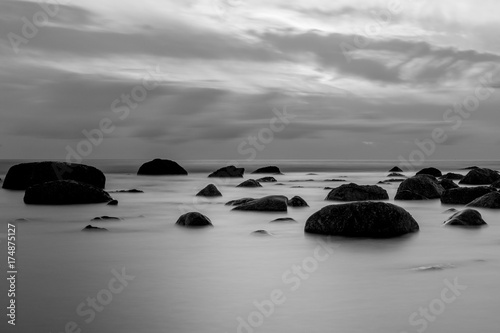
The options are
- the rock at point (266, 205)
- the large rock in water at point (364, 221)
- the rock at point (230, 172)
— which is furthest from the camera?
Answer: the rock at point (230, 172)

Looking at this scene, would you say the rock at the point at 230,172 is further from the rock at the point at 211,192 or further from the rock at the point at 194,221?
the rock at the point at 194,221

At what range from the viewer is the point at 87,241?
32.8 ft

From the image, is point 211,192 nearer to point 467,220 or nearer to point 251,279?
point 467,220

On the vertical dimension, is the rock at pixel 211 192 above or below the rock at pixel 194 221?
below

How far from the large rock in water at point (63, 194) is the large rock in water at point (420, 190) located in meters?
9.16

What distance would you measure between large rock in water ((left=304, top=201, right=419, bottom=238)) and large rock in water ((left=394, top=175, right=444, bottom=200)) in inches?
322

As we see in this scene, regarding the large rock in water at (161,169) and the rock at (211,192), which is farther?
the large rock in water at (161,169)

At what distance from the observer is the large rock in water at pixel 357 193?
1694 cm

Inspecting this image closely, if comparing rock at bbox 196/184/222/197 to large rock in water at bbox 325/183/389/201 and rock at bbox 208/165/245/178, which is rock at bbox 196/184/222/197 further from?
rock at bbox 208/165/245/178

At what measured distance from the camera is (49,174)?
2306 centimetres

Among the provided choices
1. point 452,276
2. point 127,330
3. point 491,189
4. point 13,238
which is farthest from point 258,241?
point 491,189

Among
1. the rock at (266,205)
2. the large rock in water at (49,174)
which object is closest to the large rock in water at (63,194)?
the rock at (266,205)

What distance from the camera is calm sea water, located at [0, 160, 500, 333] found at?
16.8 ft

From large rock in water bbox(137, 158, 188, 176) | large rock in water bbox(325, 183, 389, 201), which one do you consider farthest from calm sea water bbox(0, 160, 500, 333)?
large rock in water bbox(137, 158, 188, 176)
